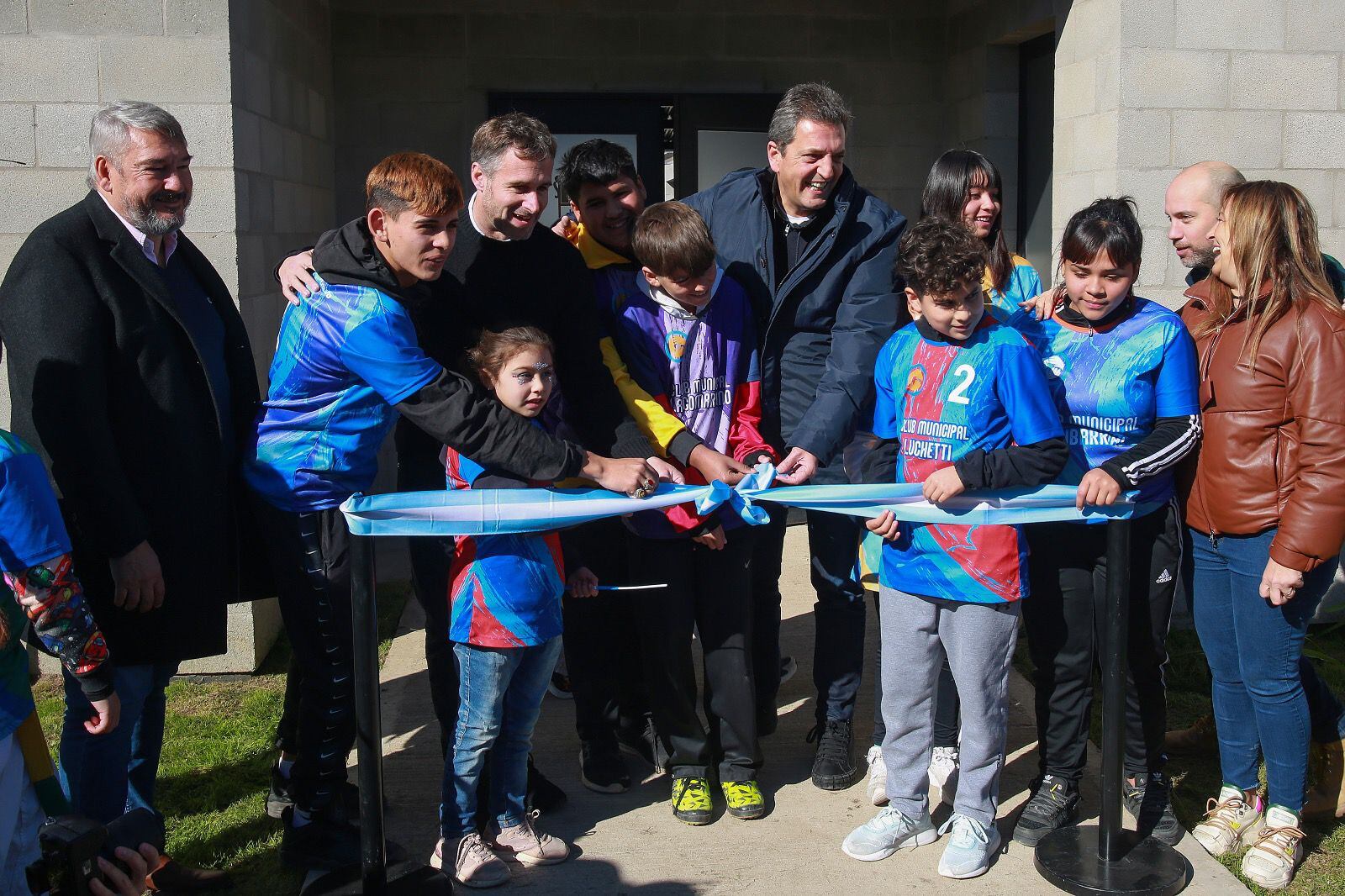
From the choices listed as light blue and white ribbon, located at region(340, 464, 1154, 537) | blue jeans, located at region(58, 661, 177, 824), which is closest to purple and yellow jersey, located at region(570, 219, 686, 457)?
light blue and white ribbon, located at region(340, 464, 1154, 537)

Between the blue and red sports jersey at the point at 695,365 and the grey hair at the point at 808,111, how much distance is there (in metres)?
0.51

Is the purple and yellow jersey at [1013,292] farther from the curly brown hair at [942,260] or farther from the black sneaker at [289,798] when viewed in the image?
the black sneaker at [289,798]

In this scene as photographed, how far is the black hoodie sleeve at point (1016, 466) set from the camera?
3395 millimetres

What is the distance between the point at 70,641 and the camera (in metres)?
2.77

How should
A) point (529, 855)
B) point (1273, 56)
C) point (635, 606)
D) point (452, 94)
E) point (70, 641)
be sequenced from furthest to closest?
point (452, 94), point (1273, 56), point (635, 606), point (529, 855), point (70, 641)

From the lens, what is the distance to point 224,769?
4.44 m

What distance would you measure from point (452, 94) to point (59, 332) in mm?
5260

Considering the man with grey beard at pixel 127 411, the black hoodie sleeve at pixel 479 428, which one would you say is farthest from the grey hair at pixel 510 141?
the man with grey beard at pixel 127 411

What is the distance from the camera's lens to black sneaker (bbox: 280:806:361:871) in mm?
3633

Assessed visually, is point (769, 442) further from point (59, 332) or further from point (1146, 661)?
point (59, 332)

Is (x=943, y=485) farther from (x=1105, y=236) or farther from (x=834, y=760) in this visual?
(x=834, y=760)

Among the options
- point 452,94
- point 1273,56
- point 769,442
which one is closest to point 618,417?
point 769,442

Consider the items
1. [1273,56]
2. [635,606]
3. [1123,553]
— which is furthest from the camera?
[1273,56]

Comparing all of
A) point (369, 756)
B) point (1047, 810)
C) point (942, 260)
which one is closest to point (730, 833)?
point (1047, 810)
